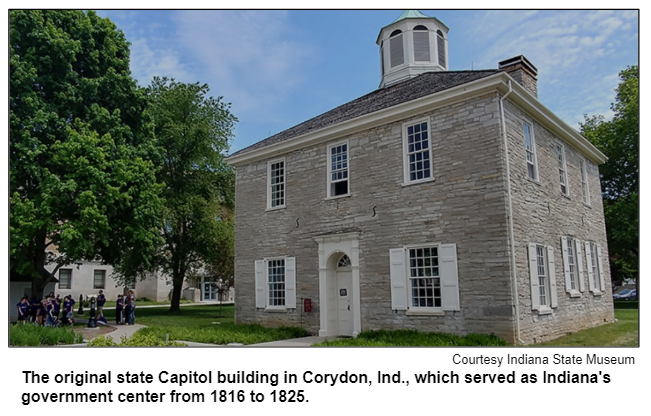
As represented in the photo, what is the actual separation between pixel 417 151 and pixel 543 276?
4.82 meters

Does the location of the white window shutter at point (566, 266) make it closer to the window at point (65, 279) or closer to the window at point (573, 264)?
the window at point (573, 264)

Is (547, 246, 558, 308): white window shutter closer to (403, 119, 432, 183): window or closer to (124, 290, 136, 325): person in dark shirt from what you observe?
(403, 119, 432, 183): window

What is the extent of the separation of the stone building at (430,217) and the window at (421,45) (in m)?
0.80

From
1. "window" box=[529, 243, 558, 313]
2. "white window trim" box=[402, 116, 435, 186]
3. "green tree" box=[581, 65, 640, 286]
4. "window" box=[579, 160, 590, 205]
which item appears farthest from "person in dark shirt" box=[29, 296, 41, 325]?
"green tree" box=[581, 65, 640, 286]

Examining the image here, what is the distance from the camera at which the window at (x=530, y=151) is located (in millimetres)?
14297

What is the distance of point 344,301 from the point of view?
15719 millimetres

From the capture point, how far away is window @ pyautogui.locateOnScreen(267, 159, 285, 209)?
17.9 metres

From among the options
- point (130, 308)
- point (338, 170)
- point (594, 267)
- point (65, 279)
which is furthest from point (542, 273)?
point (65, 279)

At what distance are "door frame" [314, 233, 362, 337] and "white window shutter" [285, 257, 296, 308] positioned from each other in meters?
1.19

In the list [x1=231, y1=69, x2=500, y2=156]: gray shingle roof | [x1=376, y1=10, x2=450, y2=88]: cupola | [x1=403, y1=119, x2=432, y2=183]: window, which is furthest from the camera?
[x1=376, y1=10, x2=450, y2=88]: cupola

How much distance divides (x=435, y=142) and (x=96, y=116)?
13.8m

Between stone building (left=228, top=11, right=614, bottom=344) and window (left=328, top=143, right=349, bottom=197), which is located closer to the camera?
stone building (left=228, top=11, right=614, bottom=344)

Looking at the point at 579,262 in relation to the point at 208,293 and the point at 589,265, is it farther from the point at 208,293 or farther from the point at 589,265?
the point at 208,293

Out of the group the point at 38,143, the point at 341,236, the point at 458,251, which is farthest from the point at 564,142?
the point at 38,143
